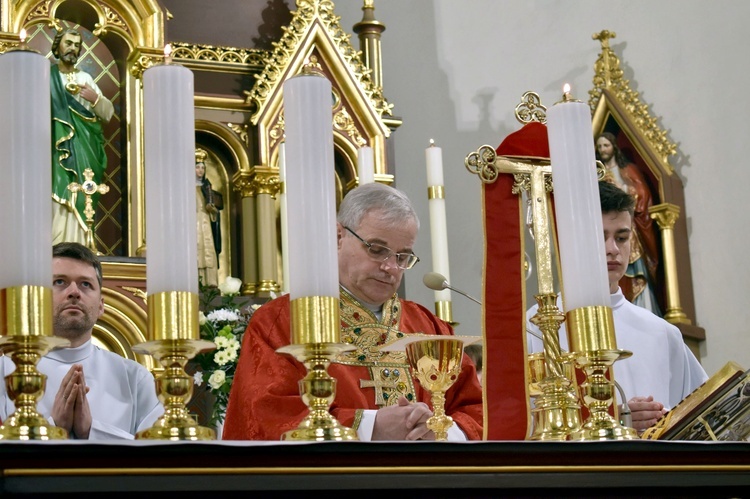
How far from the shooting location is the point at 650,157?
684cm

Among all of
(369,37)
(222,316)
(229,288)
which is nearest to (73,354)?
(222,316)

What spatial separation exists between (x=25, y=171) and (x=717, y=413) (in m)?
1.65

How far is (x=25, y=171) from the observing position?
7.36 ft

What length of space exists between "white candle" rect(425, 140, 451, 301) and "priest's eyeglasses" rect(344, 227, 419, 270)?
2.40 meters

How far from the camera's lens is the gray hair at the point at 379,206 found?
3674 mm

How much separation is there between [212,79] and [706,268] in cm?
291

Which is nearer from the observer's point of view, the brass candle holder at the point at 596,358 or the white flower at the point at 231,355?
the brass candle holder at the point at 596,358

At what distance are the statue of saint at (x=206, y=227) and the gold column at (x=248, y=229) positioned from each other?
0.51 feet

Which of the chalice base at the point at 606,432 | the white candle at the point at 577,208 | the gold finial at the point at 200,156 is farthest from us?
the gold finial at the point at 200,156

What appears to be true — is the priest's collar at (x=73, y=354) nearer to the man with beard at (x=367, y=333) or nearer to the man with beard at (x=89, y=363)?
the man with beard at (x=89, y=363)

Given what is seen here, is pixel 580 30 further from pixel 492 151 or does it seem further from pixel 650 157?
pixel 492 151

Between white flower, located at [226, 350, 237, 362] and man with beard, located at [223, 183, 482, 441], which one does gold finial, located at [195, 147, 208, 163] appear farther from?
man with beard, located at [223, 183, 482, 441]

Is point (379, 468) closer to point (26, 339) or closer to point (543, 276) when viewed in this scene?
point (26, 339)

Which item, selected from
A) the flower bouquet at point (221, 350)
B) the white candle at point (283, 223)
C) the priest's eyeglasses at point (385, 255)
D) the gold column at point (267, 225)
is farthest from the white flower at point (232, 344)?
the priest's eyeglasses at point (385, 255)
